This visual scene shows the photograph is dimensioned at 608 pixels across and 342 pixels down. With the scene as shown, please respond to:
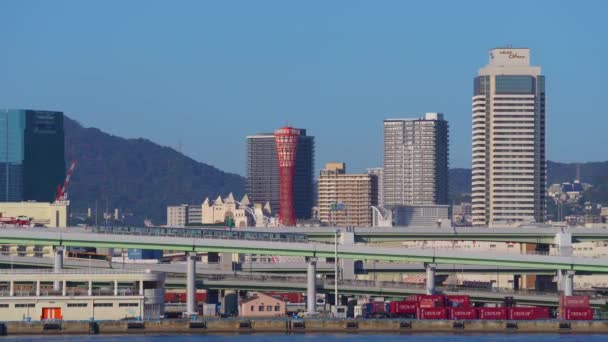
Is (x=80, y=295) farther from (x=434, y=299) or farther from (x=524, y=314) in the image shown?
(x=524, y=314)

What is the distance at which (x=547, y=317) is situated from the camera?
148875mm

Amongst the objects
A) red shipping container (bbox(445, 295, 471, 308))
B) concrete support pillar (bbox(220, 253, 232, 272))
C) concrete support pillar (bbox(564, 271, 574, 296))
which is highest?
concrete support pillar (bbox(220, 253, 232, 272))

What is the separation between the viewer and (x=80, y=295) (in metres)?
142

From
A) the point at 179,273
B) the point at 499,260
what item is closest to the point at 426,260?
the point at 499,260

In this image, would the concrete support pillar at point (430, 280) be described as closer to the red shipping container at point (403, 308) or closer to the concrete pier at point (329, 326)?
the red shipping container at point (403, 308)

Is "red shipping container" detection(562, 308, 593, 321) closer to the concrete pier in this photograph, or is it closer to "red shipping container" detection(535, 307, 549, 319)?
"red shipping container" detection(535, 307, 549, 319)

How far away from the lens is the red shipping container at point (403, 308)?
14762 centimetres

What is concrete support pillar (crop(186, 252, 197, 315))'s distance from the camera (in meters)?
155

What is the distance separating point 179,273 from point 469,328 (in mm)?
47890

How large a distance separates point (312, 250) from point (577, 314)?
96.5ft

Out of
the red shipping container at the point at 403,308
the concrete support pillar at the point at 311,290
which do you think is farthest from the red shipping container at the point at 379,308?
the concrete support pillar at the point at 311,290

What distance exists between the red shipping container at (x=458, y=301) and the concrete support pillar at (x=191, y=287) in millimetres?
23438

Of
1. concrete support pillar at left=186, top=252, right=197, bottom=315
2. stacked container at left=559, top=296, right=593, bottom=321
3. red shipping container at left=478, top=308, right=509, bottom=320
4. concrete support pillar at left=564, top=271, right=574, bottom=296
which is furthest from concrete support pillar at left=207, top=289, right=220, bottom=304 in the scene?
stacked container at left=559, top=296, right=593, bottom=321

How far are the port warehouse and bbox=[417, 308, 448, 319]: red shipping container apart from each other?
2276cm
